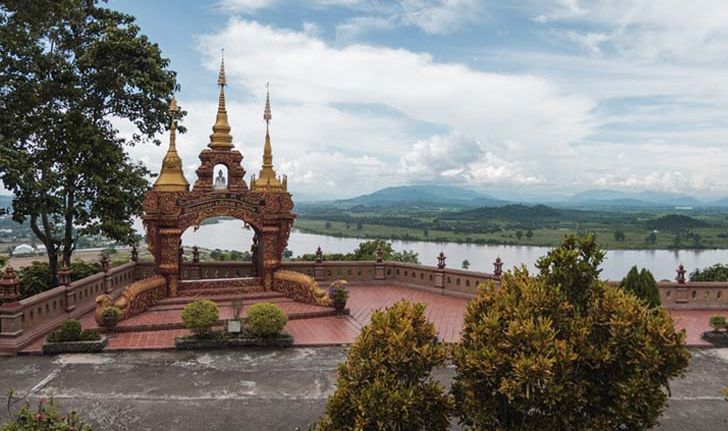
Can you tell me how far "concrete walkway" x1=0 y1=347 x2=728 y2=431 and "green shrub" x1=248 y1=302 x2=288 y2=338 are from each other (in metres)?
0.42

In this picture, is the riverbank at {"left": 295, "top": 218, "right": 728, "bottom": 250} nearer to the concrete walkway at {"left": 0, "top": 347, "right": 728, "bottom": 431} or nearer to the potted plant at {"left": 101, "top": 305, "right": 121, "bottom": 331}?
the concrete walkway at {"left": 0, "top": 347, "right": 728, "bottom": 431}

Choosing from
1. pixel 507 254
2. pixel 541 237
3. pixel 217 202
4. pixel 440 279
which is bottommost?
pixel 507 254

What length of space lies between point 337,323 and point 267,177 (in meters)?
5.15

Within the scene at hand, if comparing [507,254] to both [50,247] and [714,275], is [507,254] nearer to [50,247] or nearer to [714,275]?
[714,275]

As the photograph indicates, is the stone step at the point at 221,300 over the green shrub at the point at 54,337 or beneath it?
over

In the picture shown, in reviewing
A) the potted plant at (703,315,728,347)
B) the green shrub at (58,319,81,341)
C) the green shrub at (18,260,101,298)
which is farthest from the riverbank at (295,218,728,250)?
the green shrub at (58,319,81,341)

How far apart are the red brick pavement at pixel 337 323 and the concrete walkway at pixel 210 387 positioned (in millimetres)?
541

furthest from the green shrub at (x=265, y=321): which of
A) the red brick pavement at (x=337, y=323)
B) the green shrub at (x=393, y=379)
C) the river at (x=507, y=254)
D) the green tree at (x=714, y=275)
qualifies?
the river at (x=507, y=254)

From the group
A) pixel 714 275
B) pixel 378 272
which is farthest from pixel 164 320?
pixel 714 275

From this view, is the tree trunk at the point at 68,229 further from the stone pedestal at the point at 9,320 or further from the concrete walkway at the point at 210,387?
the concrete walkway at the point at 210,387

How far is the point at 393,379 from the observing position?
199 inches

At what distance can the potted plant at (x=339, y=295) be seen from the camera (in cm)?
Answer: 1305

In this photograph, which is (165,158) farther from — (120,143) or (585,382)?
(585,382)

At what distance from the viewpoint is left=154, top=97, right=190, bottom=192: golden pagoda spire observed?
542 inches
